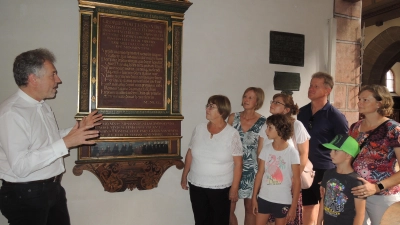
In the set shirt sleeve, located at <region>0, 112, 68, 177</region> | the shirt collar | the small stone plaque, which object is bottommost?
shirt sleeve, located at <region>0, 112, 68, 177</region>

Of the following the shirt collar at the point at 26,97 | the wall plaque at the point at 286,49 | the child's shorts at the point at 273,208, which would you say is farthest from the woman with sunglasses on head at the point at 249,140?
the shirt collar at the point at 26,97

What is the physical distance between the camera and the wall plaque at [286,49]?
4.07 metres

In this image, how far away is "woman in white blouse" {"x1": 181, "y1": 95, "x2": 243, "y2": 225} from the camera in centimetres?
292

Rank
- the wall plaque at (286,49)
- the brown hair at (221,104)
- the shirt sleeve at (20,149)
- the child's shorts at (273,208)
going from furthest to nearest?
the wall plaque at (286,49), the brown hair at (221,104), the child's shorts at (273,208), the shirt sleeve at (20,149)

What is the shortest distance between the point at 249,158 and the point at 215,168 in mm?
476

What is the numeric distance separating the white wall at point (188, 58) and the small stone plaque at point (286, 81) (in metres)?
0.07

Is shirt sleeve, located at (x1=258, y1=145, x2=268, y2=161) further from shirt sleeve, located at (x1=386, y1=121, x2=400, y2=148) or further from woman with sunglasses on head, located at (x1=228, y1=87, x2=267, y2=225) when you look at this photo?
shirt sleeve, located at (x1=386, y1=121, x2=400, y2=148)

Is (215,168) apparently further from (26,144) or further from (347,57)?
(347,57)

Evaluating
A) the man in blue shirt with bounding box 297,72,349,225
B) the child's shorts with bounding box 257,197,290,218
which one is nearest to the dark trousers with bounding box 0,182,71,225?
the child's shorts with bounding box 257,197,290,218

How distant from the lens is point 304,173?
2969 millimetres

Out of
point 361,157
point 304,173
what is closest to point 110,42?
point 304,173

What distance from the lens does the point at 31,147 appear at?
6.89ft

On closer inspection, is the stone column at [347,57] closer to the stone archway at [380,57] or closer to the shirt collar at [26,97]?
the shirt collar at [26,97]

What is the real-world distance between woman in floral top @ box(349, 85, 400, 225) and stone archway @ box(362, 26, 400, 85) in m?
8.54
